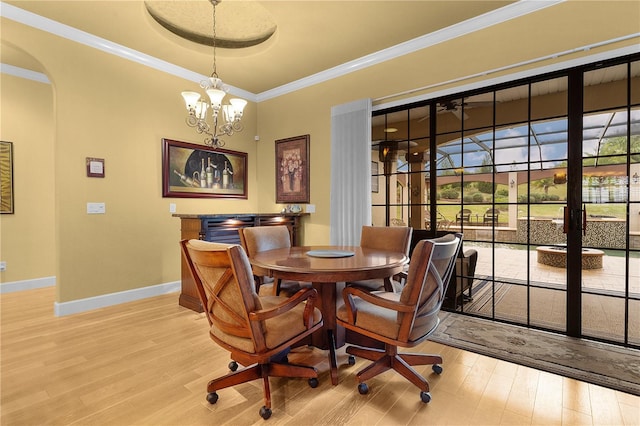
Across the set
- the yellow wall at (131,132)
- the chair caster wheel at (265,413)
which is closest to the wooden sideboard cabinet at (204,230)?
the yellow wall at (131,132)

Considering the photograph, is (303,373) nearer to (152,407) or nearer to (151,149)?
(152,407)

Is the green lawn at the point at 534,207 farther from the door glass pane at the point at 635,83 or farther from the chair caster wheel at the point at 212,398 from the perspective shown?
the chair caster wheel at the point at 212,398

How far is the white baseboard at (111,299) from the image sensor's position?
327 centimetres

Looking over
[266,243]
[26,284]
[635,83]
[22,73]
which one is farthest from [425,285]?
[22,73]

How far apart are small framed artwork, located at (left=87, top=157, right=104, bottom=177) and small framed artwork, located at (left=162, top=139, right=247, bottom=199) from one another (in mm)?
684

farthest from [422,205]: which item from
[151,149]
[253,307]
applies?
[151,149]

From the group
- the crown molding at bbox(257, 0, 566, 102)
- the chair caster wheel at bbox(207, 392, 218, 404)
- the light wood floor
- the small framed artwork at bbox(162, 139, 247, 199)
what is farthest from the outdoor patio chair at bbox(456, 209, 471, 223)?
the small framed artwork at bbox(162, 139, 247, 199)

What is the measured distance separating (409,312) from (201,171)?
3.72 metres

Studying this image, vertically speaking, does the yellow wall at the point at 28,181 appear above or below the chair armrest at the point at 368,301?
above

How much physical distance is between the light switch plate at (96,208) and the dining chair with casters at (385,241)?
118 inches

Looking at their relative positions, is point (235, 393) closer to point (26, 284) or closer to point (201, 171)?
point (201, 171)

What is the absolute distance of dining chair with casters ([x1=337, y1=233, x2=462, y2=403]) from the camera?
1.65m

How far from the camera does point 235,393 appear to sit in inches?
74.6

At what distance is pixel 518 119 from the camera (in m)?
3.02
